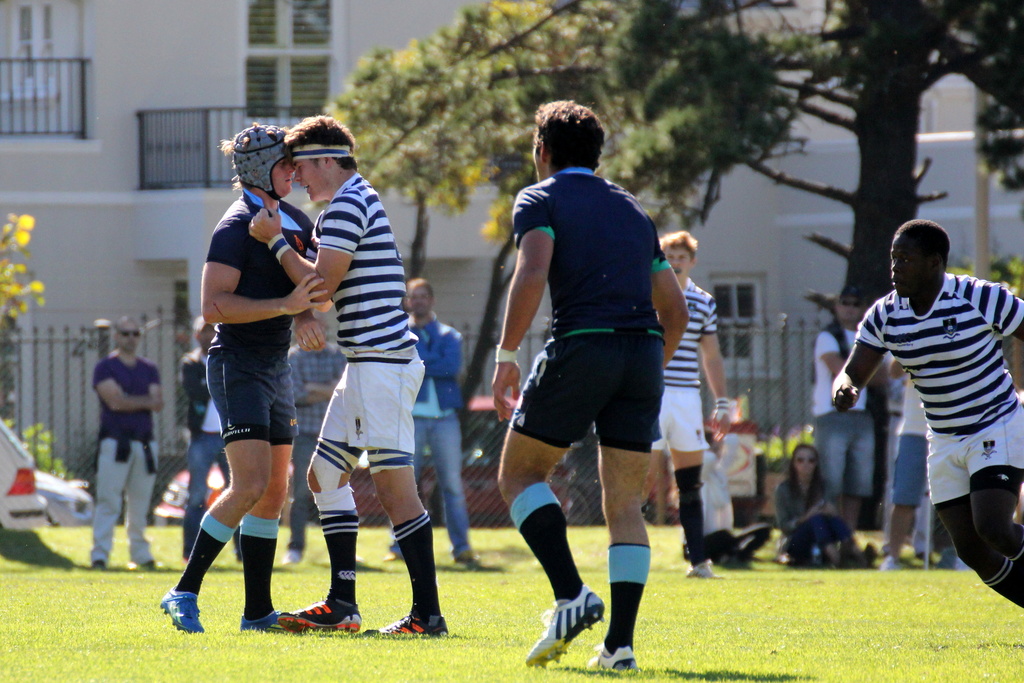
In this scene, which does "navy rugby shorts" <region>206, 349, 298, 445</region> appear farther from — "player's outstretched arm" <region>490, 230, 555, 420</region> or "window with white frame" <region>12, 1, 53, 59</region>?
"window with white frame" <region>12, 1, 53, 59</region>

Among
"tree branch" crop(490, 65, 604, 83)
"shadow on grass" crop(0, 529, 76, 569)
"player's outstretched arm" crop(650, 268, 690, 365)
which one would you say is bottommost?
"shadow on grass" crop(0, 529, 76, 569)

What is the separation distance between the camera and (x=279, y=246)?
5.42 meters

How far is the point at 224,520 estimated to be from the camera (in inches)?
219

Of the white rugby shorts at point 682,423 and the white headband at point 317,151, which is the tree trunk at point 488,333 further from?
the white headband at point 317,151

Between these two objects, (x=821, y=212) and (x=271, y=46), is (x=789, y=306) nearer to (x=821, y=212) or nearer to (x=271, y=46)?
(x=821, y=212)

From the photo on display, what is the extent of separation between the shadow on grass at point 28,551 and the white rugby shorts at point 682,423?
4899 millimetres

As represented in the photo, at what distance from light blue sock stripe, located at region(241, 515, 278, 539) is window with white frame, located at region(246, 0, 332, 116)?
14309 millimetres

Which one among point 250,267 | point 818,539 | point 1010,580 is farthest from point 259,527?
point 818,539

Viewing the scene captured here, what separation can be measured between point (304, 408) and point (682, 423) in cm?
430

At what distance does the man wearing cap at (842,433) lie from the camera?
1102cm

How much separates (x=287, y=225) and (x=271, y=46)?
48.4ft

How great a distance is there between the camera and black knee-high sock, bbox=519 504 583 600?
15.1ft

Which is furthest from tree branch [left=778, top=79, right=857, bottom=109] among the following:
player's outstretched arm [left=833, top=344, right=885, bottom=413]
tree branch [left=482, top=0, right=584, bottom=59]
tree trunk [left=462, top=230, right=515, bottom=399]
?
player's outstretched arm [left=833, top=344, right=885, bottom=413]

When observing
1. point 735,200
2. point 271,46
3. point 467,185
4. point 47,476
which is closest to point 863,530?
point 467,185
